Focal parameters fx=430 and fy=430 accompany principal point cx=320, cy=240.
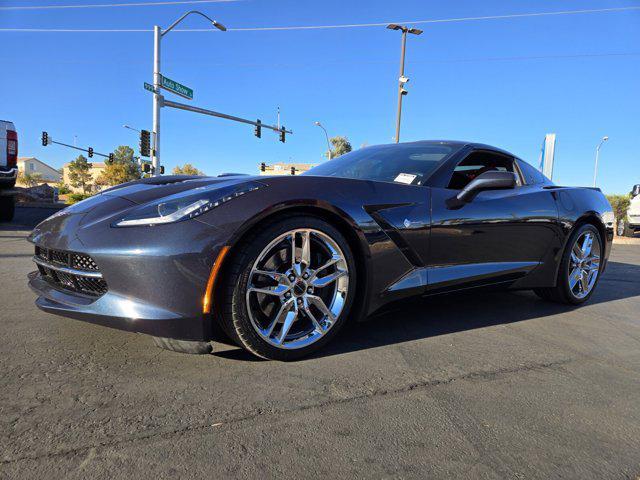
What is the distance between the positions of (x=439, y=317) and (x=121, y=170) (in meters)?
63.5

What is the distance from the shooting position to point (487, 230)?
2934 mm

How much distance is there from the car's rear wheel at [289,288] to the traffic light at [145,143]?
19.2m

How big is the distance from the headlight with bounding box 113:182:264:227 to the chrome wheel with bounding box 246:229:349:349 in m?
0.30

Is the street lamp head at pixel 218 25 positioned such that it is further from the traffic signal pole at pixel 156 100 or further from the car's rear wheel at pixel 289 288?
the car's rear wheel at pixel 289 288

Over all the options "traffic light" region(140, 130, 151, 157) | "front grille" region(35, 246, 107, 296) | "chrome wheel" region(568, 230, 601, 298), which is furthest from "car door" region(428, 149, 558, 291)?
"traffic light" region(140, 130, 151, 157)

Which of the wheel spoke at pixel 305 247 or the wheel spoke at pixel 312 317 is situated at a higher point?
the wheel spoke at pixel 305 247

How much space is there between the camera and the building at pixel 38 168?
358 feet

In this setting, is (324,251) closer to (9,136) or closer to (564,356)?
(564,356)

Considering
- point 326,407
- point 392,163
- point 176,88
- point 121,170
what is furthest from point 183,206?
point 121,170

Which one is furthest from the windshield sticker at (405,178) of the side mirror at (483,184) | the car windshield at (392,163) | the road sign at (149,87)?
the road sign at (149,87)

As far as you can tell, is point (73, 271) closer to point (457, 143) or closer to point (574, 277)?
point (457, 143)

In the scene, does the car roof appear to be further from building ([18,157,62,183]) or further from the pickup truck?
building ([18,157,62,183])

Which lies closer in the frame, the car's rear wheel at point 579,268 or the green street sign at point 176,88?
the car's rear wheel at point 579,268

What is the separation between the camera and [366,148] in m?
3.63
